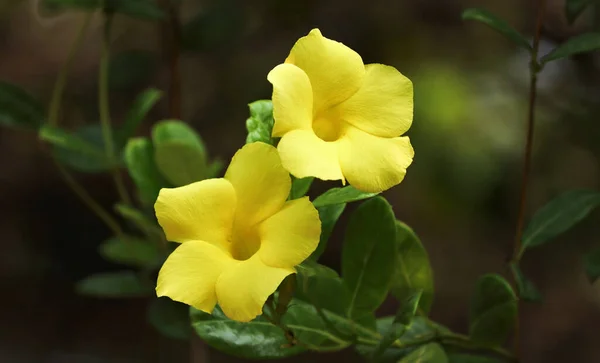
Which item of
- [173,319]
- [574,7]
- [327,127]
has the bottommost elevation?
[173,319]

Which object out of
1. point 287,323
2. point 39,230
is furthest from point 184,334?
point 39,230

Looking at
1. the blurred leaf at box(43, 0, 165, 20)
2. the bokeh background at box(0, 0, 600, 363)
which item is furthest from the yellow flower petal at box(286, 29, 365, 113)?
the bokeh background at box(0, 0, 600, 363)

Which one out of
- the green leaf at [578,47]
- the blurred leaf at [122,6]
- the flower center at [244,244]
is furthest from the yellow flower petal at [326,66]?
the blurred leaf at [122,6]

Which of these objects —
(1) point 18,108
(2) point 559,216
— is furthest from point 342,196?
(1) point 18,108

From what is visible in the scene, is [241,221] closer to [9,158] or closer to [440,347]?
[440,347]

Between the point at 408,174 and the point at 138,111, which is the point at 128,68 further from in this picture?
the point at 408,174

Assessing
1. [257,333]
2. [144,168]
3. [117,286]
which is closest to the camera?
[257,333]
